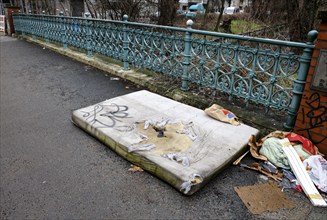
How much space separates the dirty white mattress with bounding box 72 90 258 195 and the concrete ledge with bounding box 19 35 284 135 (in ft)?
0.81

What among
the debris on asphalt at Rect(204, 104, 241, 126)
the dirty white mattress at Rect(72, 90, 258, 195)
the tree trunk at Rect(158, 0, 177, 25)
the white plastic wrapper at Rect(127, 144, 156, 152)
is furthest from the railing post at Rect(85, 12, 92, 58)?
the white plastic wrapper at Rect(127, 144, 156, 152)

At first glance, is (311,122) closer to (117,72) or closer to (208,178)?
(208,178)

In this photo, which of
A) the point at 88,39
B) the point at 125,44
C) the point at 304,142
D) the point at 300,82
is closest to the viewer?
the point at 304,142

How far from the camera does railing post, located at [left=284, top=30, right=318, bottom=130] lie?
2.86 metres

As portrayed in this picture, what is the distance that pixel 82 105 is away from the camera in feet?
15.3

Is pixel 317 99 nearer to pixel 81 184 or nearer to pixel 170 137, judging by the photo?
pixel 170 137

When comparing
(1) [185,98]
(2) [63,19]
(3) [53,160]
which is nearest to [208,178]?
(3) [53,160]

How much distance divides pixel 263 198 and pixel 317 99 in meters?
1.28

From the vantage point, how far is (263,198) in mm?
2387

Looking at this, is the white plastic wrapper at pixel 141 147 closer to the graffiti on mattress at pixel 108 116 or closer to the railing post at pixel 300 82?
the graffiti on mattress at pixel 108 116

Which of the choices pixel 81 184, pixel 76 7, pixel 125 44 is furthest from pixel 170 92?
pixel 76 7

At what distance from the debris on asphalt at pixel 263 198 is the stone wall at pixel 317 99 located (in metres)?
0.81

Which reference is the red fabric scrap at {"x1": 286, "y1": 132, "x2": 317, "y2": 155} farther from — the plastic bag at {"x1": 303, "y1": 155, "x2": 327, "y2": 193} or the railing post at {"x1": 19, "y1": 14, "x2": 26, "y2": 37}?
the railing post at {"x1": 19, "y1": 14, "x2": 26, "y2": 37}

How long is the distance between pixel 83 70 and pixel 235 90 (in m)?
4.62
